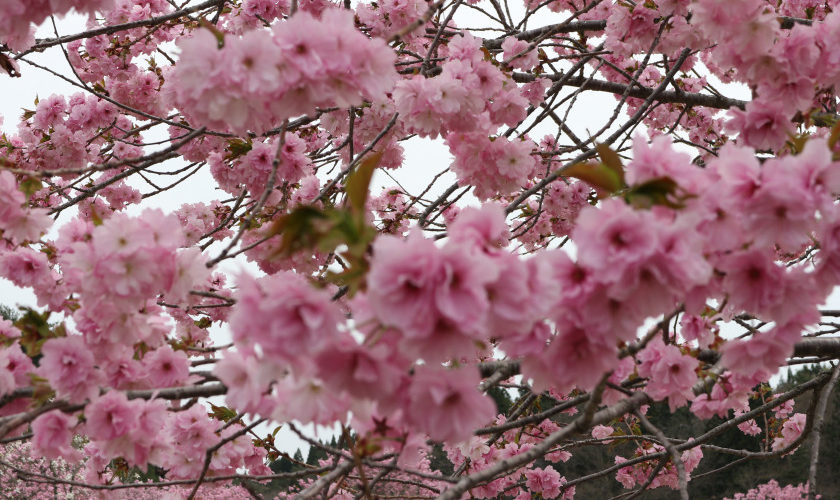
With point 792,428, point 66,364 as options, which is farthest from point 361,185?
point 792,428

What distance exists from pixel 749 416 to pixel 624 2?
2.17m

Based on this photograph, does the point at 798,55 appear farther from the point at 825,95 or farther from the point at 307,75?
the point at 307,75

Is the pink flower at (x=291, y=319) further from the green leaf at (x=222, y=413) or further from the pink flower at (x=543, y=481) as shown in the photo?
the pink flower at (x=543, y=481)

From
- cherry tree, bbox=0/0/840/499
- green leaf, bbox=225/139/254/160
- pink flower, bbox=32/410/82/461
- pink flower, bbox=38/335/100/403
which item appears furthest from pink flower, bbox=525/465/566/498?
pink flower, bbox=38/335/100/403

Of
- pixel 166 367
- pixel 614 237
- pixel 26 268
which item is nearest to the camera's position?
pixel 614 237

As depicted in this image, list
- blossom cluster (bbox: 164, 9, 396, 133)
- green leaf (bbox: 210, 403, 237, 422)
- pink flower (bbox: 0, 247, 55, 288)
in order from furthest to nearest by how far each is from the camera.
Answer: green leaf (bbox: 210, 403, 237, 422) < pink flower (bbox: 0, 247, 55, 288) < blossom cluster (bbox: 164, 9, 396, 133)

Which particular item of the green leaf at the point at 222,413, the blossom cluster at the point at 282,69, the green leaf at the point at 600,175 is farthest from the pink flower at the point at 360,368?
the green leaf at the point at 222,413

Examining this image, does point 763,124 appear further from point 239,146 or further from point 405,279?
point 239,146

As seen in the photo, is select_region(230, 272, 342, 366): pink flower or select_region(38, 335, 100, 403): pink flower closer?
select_region(230, 272, 342, 366): pink flower

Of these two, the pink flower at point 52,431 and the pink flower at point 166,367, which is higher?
the pink flower at point 166,367

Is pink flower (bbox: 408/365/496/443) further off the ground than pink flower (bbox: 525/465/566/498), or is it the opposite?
pink flower (bbox: 525/465/566/498)

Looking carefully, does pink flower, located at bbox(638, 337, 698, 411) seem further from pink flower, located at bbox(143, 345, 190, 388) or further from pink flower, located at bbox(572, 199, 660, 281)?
pink flower, located at bbox(143, 345, 190, 388)

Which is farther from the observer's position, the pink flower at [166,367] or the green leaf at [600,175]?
the pink flower at [166,367]

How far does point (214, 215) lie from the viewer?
169 inches
